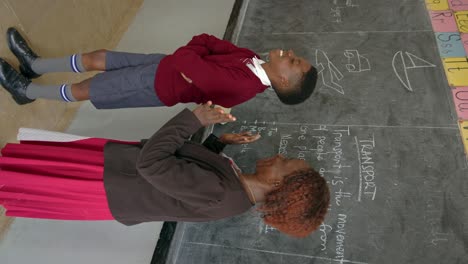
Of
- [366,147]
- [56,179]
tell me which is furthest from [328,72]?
[56,179]

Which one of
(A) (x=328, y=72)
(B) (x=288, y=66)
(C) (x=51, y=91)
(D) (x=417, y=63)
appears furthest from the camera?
(A) (x=328, y=72)

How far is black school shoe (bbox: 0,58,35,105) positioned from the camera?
6.68ft

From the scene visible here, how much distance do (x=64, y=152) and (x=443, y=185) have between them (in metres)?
1.78

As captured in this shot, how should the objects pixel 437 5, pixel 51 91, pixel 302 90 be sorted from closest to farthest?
1. pixel 302 90
2. pixel 51 91
3. pixel 437 5

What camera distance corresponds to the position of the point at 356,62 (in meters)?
2.49

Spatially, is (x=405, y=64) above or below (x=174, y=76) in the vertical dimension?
below

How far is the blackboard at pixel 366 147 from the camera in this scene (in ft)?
6.00

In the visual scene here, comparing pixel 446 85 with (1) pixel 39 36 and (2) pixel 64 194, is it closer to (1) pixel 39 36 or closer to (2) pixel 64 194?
(2) pixel 64 194

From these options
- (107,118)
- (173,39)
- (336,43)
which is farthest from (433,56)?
(107,118)

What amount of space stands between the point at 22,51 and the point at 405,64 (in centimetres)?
225

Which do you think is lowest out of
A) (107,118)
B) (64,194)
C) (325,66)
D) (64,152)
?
(107,118)

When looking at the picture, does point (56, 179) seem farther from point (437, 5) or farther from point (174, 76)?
point (437, 5)

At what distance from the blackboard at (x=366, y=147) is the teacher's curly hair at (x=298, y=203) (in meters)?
0.48

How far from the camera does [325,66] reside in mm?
2529
